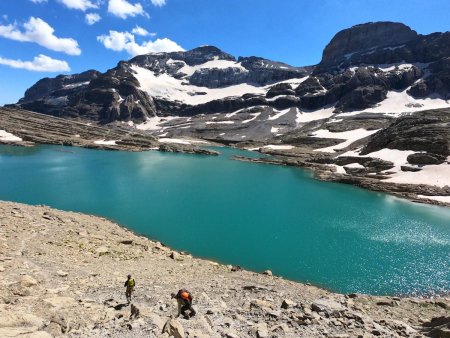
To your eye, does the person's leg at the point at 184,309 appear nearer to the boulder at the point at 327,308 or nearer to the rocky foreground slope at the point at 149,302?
the rocky foreground slope at the point at 149,302

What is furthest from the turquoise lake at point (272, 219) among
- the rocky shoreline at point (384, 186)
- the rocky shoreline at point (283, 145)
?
the rocky shoreline at point (283, 145)

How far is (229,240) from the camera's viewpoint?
132ft

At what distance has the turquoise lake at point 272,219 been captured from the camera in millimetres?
34281

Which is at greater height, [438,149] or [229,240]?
[438,149]

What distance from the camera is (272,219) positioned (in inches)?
2003

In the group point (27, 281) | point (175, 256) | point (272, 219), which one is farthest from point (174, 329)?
point (272, 219)

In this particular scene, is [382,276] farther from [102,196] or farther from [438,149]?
[438,149]

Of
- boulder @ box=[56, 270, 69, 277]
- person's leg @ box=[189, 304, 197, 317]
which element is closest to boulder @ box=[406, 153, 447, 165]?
person's leg @ box=[189, 304, 197, 317]

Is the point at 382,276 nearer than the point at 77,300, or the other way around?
the point at 77,300

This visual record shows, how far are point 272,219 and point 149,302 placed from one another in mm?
34817


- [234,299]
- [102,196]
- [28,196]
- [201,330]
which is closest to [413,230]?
[234,299]

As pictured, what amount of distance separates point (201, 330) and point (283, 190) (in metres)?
62.4

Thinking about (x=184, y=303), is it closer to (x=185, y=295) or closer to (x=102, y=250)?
(x=185, y=295)

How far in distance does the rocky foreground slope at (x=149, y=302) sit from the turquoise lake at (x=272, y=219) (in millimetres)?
6680
